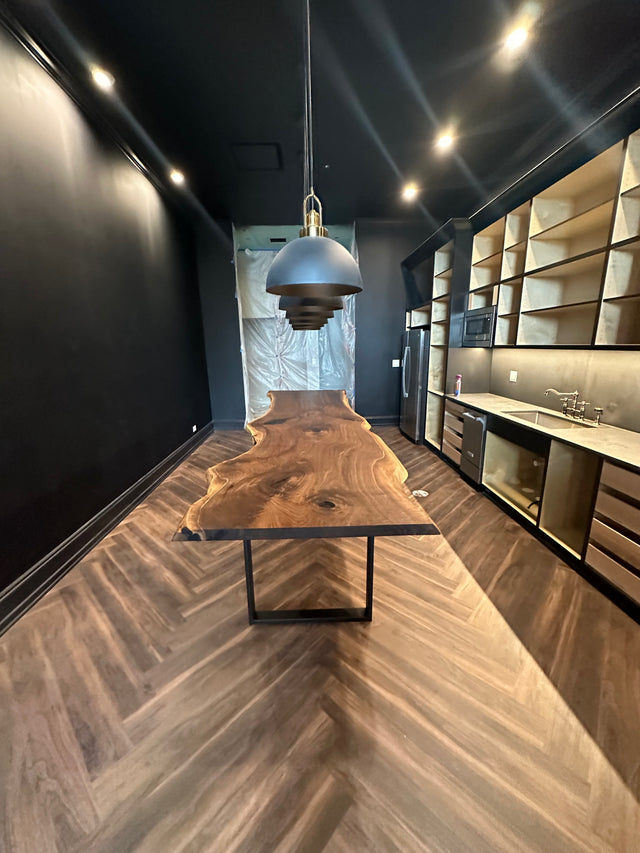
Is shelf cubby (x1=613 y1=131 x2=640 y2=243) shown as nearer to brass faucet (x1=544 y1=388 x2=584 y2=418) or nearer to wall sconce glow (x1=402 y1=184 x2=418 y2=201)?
brass faucet (x1=544 y1=388 x2=584 y2=418)

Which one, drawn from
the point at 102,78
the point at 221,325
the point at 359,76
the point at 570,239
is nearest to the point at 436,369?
the point at 570,239

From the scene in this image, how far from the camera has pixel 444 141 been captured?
2.90 metres

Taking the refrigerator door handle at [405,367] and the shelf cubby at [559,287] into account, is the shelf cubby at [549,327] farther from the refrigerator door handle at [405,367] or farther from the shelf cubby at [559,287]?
the refrigerator door handle at [405,367]

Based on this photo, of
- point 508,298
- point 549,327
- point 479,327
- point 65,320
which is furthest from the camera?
point 479,327

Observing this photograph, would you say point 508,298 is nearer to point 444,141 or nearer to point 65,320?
point 444,141

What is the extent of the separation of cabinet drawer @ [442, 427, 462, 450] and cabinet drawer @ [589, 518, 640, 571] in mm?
1675

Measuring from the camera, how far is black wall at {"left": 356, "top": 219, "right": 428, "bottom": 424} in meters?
4.99

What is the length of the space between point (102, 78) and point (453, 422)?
413cm

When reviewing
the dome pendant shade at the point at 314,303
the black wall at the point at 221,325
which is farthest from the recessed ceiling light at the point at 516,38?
the black wall at the point at 221,325

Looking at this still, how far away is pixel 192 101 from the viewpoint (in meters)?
2.42

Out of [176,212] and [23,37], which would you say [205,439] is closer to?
[176,212]

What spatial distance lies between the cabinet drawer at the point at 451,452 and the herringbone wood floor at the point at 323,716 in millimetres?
1607

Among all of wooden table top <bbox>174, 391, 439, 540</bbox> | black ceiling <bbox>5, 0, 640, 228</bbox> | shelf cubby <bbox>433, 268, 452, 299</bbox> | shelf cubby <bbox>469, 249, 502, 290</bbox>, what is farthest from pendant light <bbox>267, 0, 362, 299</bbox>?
shelf cubby <bbox>433, 268, 452, 299</bbox>

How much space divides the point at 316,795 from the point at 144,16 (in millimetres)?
3682
